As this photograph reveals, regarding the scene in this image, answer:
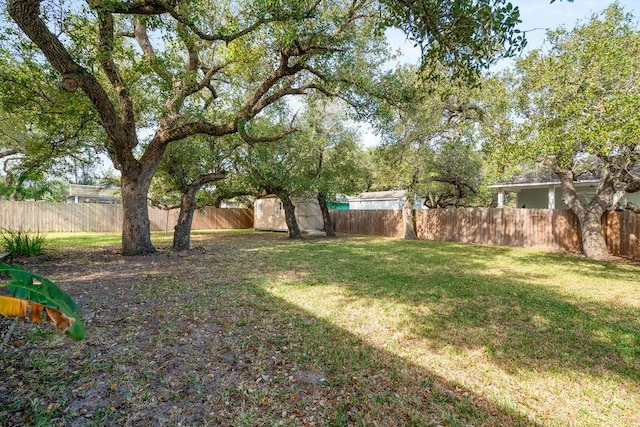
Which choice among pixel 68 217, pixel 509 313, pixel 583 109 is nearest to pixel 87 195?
pixel 68 217

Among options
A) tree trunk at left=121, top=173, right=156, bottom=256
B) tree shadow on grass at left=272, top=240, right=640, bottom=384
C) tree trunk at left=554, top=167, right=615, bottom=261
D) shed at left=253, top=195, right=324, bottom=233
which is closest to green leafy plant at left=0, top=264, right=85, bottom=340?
tree shadow on grass at left=272, top=240, right=640, bottom=384

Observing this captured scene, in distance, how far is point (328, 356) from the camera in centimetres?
305

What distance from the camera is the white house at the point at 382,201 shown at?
23484 millimetres

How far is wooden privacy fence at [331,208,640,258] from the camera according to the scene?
33.1ft

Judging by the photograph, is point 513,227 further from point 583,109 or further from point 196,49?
point 196,49

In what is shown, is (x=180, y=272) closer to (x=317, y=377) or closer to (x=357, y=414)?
(x=317, y=377)

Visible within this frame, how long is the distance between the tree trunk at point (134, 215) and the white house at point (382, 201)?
52.9ft

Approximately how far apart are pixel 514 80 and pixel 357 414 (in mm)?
11627

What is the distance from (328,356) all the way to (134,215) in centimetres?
725

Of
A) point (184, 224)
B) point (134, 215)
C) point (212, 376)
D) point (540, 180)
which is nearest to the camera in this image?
point (212, 376)

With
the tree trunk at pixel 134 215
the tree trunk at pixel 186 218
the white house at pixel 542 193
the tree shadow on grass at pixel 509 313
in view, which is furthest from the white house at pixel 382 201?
the tree trunk at pixel 134 215

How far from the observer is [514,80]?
34.2ft

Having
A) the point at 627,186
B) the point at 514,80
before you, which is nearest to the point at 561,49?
the point at 514,80

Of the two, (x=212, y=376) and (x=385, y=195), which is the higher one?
(x=385, y=195)
